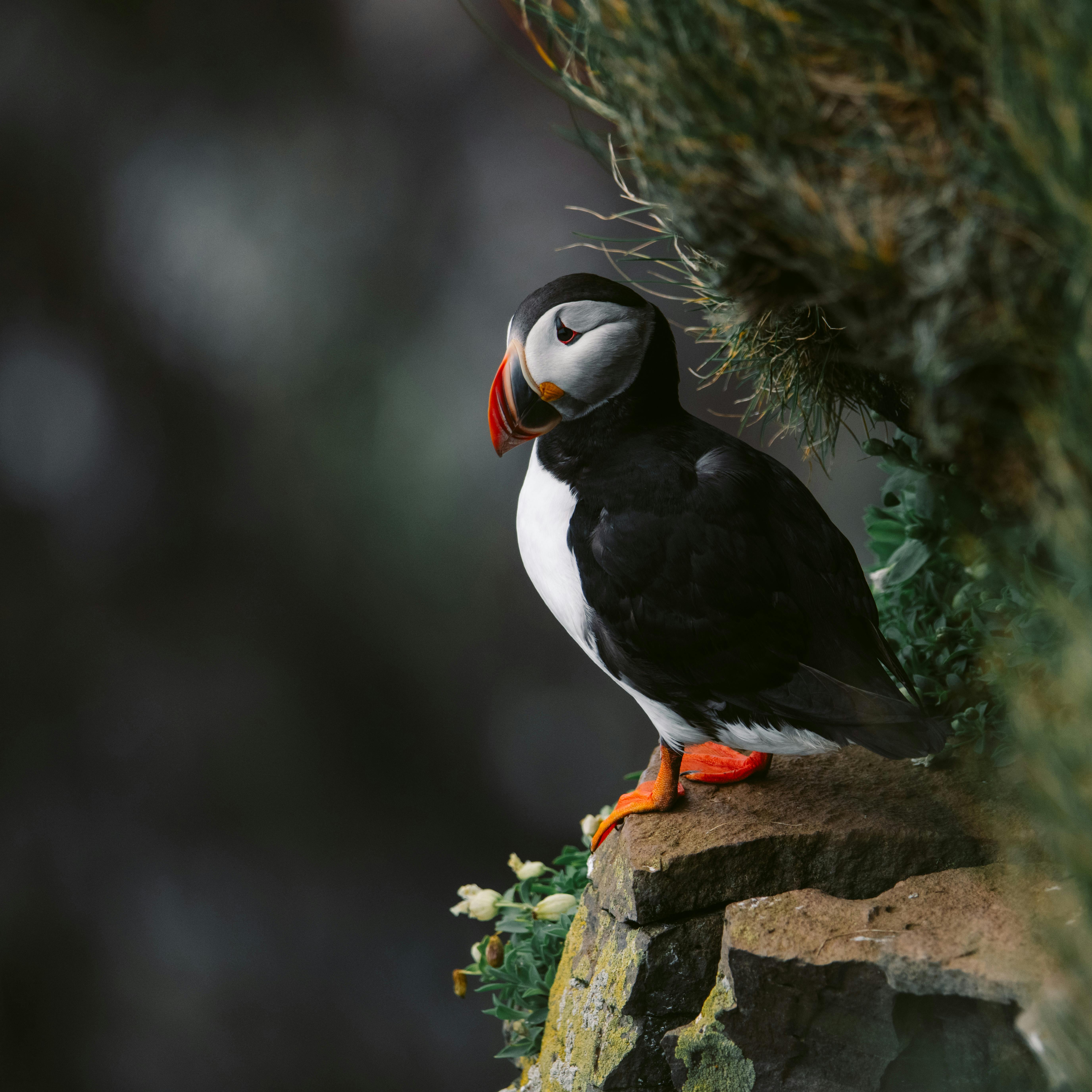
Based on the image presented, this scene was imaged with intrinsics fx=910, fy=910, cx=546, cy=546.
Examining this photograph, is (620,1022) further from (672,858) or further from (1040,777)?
(1040,777)

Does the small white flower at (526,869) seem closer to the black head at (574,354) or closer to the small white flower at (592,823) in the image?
the small white flower at (592,823)

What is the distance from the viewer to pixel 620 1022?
3.76 feet

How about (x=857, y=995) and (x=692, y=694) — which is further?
(x=692, y=694)

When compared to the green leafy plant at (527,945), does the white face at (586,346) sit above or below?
above

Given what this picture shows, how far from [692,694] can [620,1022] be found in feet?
1.42

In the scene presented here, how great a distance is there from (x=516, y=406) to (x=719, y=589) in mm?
341

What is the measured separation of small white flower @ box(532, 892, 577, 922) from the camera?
151cm

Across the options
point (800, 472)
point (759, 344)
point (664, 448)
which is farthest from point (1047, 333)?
point (800, 472)

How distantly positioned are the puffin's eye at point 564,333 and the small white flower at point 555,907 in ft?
3.05

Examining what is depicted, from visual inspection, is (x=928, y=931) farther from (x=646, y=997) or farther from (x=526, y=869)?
(x=526, y=869)

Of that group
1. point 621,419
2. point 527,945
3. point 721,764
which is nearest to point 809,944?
point 721,764

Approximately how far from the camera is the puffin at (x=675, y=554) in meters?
1.04

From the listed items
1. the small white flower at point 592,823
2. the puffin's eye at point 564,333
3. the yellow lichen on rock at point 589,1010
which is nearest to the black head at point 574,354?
the puffin's eye at point 564,333

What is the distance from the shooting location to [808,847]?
1.14 meters
